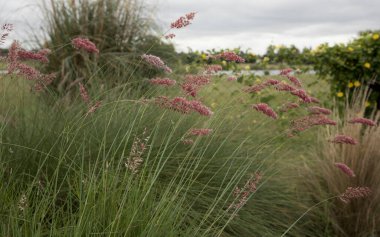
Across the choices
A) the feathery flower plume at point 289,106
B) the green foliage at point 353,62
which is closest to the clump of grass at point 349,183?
the feathery flower plume at point 289,106

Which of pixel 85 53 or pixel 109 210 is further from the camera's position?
pixel 85 53

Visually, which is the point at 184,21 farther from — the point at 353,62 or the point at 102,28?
the point at 353,62

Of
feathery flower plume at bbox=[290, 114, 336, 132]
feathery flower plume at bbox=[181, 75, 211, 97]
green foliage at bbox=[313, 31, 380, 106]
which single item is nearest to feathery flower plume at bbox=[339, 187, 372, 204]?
feathery flower plume at bbox=[290, 114, 336, 132]

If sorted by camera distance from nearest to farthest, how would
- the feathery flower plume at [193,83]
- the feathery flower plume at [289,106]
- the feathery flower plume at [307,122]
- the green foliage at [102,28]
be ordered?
the feathery flower plume at [193,83] < the feathery flower plume at [307,122] < the feathery flower plume at [289,106] < the green foliage at [102,28]

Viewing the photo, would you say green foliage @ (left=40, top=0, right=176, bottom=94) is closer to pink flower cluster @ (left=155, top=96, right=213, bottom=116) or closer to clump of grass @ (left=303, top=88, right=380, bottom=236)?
clump of grass @ (left=303, top=88, right=380, bottom=236)

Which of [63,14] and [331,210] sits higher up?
[63,14]

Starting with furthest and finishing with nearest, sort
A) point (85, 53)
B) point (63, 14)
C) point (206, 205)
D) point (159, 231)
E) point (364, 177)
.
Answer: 1. point (63, 14)
2. point (85, 53)
3. point (364, 177)
4. point (206, 205)
5. point (159, 231)

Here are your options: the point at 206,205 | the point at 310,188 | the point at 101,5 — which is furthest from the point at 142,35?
the point at 206,205

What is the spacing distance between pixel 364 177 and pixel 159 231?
2.30m

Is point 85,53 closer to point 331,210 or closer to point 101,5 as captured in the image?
point 101,5

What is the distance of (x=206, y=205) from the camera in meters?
3.44

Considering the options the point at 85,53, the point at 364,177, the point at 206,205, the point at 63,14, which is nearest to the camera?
the point at 206,205

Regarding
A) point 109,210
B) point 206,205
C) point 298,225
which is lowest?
point 298,225

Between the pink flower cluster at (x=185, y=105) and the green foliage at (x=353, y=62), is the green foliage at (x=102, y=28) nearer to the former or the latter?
the green foliage at (x=353, y=62)
